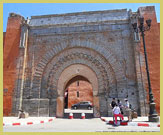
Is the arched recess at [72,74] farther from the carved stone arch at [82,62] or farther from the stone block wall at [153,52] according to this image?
the stone block wall at [153,52]

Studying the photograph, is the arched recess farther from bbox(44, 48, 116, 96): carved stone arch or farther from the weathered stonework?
bbox(44, 48, 116, 96): carved stone arch

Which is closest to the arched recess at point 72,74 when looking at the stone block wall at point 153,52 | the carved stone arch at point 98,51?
the carved stone arch at point 98,51

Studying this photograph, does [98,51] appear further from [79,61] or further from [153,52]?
[153,52]

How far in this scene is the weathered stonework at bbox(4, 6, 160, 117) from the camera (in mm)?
9555

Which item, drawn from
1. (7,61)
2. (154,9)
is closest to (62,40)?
(7,61)

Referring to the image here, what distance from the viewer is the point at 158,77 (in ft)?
30.4

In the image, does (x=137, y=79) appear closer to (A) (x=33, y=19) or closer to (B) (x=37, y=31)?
(B) (x=37, y=31)

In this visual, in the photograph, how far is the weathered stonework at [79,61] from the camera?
9.55 meters

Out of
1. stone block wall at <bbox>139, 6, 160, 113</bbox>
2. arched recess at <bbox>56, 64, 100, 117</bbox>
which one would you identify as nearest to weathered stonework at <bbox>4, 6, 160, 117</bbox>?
arched recess at <bbox>56, 64, 100, 117</bbox>

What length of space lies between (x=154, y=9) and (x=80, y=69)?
254 inches

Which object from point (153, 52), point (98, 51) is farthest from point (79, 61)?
point (153, 52)

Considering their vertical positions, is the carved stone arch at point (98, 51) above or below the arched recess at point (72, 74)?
above

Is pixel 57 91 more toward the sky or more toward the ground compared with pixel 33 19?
more toward the ground

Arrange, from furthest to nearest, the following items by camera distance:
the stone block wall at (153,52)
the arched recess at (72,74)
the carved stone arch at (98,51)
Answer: the arched recess at (72,74) < the carved stone arch at (98,51) < the stone block wall at (153,52)
